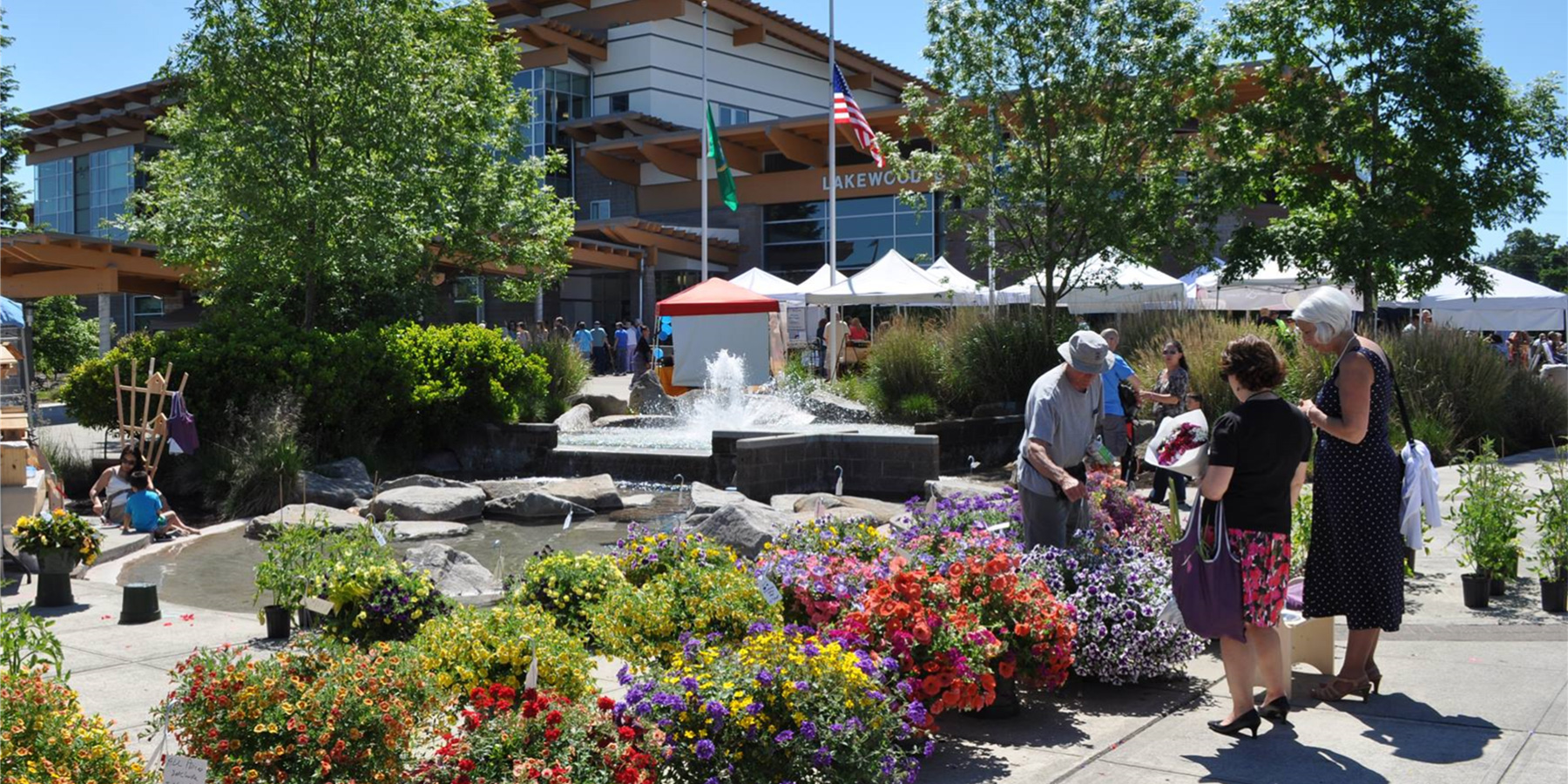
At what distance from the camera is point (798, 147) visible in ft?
140

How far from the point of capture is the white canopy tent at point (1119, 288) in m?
19.7

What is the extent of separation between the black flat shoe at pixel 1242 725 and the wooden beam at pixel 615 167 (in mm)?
41351

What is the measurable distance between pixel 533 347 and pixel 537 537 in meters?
11.1

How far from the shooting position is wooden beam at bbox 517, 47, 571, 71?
145 ft

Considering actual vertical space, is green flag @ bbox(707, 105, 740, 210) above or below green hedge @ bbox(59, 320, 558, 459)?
above

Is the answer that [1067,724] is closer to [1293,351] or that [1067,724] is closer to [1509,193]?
[1293,351]

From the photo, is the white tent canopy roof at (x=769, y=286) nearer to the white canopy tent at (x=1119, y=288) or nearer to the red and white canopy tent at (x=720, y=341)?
the red and white canopy tent at (x=720, y=341)

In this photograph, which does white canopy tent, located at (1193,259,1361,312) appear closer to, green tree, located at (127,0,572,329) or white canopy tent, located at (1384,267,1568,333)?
white canopy tent, located at (1384,267,1568,333)

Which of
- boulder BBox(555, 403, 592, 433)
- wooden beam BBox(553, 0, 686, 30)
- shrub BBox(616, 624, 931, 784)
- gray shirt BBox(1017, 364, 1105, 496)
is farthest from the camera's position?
wooden beam BBox(553, 0, 686, 30)

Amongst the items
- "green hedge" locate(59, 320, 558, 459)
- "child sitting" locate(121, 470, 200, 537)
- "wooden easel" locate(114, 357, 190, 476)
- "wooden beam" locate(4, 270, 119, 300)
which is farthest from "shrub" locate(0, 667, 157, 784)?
"wooden beam" locate(4, 270, 119, 300)

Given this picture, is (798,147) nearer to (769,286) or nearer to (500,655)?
(769,286)

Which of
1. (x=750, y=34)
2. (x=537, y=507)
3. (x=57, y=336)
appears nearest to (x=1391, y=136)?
Result: (x=537, y=507)

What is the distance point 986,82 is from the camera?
19.1m

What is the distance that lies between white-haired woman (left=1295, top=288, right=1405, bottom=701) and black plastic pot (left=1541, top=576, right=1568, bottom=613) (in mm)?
2163
